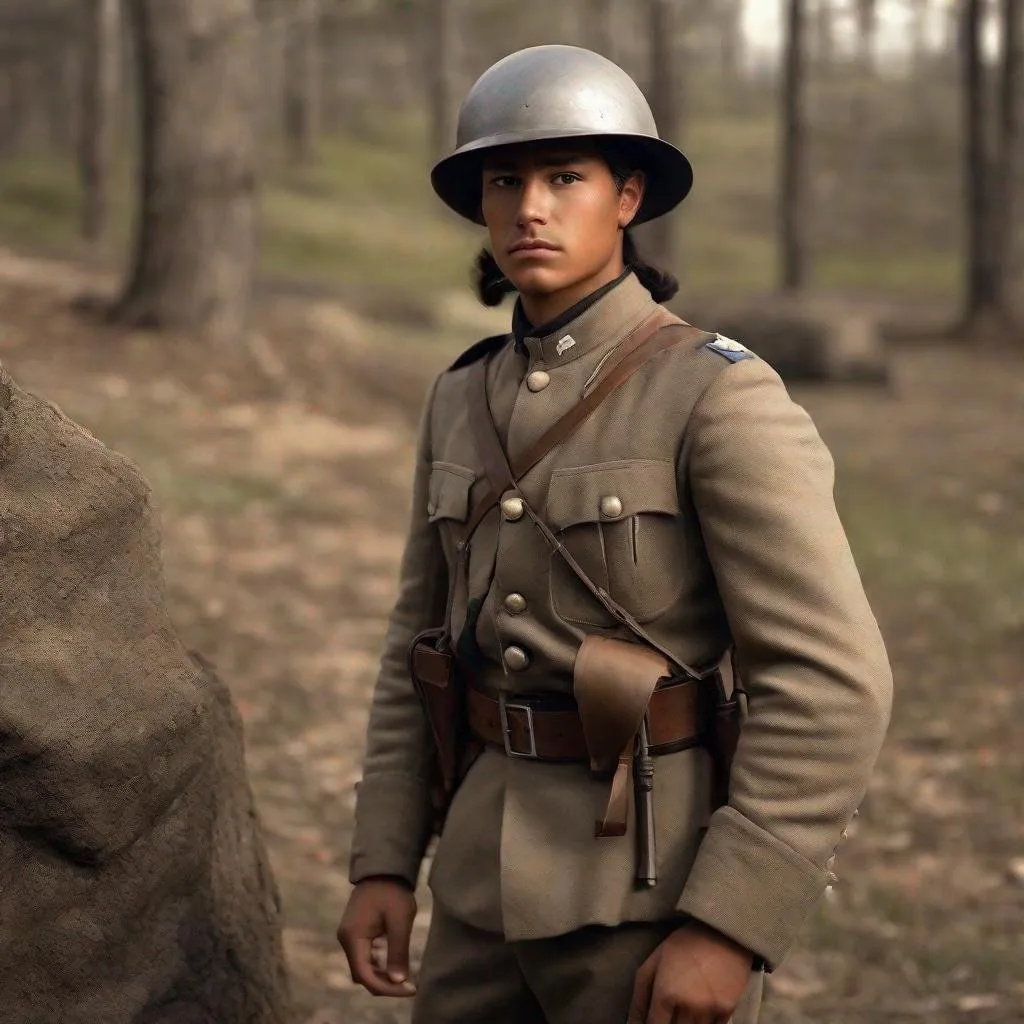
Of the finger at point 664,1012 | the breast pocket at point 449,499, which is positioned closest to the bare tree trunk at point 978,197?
the breast pocket at point 449,499

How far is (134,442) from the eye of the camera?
29.0 ft

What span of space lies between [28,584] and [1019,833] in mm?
4229

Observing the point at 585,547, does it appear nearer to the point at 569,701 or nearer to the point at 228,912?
the point at 569,701

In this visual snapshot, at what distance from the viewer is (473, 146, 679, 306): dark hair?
2.47 m

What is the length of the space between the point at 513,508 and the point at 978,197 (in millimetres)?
17966

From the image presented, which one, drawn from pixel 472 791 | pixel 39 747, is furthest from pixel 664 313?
pixel 39 747

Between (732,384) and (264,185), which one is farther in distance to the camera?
(264,185)

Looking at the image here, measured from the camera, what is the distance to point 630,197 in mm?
2529

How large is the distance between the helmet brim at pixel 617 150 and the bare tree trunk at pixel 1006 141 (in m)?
17.0

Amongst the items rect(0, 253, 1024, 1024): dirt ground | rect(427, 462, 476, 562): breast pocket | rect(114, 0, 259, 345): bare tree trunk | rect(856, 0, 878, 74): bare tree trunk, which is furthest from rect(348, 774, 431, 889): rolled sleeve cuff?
rect(856, 0, 878, 74): bare tree trunk

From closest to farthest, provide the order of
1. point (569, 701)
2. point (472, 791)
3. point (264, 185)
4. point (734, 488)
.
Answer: point (734, 488) < point (569, 701) < point (472, 791) < point (264, 185)

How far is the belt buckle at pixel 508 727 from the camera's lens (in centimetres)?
240

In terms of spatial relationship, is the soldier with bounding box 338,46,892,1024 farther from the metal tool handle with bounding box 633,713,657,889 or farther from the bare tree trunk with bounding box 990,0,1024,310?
the bare tree trunk with bounding box 990,0,1024,310

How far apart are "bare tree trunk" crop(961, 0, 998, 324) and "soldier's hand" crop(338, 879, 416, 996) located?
1718 cm
